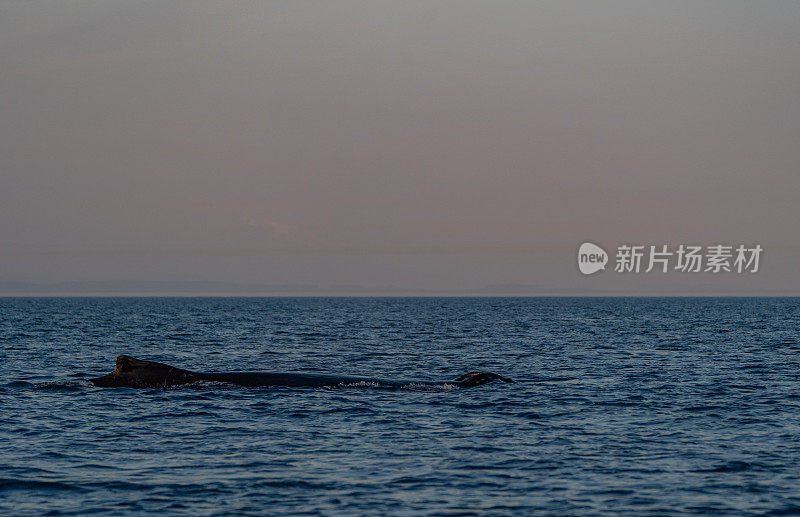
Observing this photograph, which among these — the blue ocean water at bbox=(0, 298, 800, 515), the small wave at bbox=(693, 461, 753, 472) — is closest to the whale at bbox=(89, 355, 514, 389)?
the blue ocean water at bbox=(0, 298, 800, 515)

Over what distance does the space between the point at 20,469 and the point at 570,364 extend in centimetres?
3287

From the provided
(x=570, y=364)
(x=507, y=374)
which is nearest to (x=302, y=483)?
(x=507, y=374)

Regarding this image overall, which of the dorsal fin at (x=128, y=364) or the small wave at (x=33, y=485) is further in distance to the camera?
the dorsal fin at (x=128, y=364)

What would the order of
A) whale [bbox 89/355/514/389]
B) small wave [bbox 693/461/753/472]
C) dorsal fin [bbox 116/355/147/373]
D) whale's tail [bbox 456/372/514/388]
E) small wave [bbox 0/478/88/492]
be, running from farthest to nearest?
whale's tail [bbox 456/372/514/388] < dorsal fin [bbox 116/355/147/373] < whale [bbox 89/355/514/389] < small wave [bbox 693/461/753/472] < small wave [bbox 0/478/88/492]

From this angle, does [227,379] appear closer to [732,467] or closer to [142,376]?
[142,376]

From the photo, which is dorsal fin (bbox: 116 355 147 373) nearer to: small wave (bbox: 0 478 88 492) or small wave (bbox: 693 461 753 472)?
small wave (bbox: 0 478 88 492)

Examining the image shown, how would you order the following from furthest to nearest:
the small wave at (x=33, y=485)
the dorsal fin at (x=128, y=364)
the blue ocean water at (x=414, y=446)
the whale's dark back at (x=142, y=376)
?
the dorsal fin at (x=128, y=364) → the whale's dark back at (x=142, y=376) → the small wave at (x=33, y=485) → the blue ocean water at (x=414, y=446)

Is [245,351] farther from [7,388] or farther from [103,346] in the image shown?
[7,388]

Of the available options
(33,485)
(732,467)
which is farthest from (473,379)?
(33,485)

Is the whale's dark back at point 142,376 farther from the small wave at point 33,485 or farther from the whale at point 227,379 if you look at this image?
the small wave at point 33,485

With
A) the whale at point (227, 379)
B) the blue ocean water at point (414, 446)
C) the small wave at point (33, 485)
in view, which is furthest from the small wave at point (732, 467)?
the whale at point (227, 379)

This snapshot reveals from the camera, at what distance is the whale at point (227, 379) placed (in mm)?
35250

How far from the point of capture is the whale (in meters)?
35.2

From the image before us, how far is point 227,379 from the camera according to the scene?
117 feet
